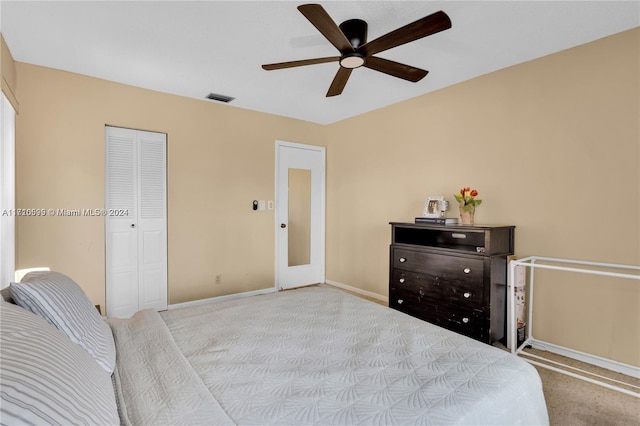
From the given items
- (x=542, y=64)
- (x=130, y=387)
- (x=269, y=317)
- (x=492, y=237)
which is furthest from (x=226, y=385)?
(x=542, y=64)

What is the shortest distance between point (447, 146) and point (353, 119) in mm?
1549

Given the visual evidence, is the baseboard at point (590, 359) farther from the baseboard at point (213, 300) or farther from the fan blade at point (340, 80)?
the baseboard at point (213, 300)

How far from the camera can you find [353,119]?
4.61 m

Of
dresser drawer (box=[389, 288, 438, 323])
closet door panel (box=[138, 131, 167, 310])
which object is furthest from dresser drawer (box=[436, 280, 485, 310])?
closet door panel (box=[138, 131, 167, 310])

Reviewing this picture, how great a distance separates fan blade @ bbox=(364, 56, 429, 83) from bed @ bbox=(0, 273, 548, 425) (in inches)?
67.0

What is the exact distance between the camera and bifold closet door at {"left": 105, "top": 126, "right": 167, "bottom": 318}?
341 centimetres

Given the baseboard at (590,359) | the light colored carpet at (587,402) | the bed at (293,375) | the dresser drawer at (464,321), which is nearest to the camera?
the bed at (293,375)

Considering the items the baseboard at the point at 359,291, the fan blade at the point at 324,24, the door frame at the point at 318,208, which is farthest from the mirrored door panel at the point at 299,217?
the fan blade at the point at 324,24

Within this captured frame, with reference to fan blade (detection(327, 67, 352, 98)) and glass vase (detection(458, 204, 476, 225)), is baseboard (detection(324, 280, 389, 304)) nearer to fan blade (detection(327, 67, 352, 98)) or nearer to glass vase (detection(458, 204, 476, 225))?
glass vase (detection(458, 204, 476, 225))

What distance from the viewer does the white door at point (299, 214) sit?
4.63m

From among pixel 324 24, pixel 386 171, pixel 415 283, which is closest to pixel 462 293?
pixel 415 283

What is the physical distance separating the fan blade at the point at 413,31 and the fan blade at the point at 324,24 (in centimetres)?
15

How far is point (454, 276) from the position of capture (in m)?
2.93

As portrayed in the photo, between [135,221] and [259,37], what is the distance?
235 centimetres
